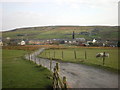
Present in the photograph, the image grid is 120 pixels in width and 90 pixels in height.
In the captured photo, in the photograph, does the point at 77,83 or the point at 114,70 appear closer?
the point at 77,83

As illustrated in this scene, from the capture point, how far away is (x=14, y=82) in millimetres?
17000

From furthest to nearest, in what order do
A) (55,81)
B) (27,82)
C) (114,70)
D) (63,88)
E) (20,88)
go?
1. (114,70)
2. (27,82)
3. (20,88)
4. (55,81)
5. (63,88)

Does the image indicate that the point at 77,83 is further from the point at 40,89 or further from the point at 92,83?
the point at 40,89

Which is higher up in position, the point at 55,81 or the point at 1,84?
the point at 55,81

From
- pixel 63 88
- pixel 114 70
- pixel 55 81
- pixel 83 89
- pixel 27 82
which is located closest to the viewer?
pixel 63 88

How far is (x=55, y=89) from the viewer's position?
13.5 meters

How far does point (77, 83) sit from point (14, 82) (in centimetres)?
663

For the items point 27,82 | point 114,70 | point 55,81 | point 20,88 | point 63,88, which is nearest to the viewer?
point 63,88

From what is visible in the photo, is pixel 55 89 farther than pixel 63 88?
Yes

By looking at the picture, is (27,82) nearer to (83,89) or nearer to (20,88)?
(20,88)

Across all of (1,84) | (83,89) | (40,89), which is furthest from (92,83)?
(1,84)

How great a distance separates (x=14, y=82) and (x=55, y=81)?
17.6 feet

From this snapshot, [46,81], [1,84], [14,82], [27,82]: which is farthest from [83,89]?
[1,84]

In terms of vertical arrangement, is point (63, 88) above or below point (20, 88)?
above
